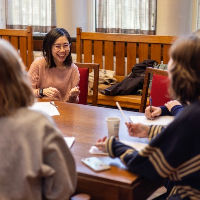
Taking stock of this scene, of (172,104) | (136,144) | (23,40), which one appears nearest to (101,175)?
(136,144)

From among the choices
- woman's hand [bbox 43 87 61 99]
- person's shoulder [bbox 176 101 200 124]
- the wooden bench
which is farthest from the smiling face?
person's shoulder [bbox 176 101 200 124]

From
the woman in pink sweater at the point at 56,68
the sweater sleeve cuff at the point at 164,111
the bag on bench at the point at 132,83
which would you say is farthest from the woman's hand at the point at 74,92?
the bag on bench at the point at 132,83

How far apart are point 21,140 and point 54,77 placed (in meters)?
1.90

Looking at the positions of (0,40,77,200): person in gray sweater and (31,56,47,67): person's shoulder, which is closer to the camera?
(0,40,77,200): person in gray sweater

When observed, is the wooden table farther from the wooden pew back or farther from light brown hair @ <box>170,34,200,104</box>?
the wooden pew back

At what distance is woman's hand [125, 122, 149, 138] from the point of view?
6.62ft

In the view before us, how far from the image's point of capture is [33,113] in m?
1.38

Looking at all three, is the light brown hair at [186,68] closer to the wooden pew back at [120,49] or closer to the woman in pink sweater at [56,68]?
the woman in pink sweater at [56,68]

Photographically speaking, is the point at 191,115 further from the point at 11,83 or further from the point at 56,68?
the point at 56,68

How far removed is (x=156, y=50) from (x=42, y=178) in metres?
3.01

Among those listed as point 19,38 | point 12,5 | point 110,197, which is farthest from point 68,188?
point 12,5

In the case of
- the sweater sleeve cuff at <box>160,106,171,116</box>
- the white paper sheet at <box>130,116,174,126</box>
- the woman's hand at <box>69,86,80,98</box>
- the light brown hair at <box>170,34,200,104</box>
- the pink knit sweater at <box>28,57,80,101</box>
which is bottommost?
the white paper sheet at <box>130,116,174,126</box>

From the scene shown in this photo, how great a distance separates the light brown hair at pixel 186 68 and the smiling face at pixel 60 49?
1.65 m

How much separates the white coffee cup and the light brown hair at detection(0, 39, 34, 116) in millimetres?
684
